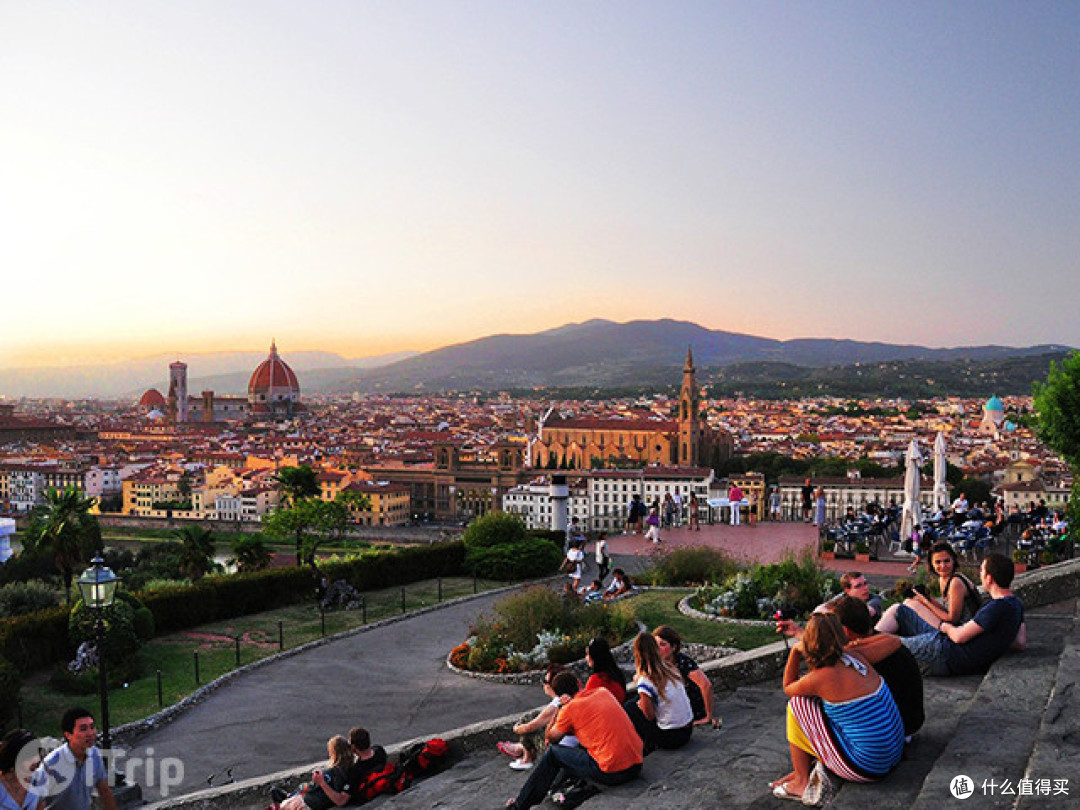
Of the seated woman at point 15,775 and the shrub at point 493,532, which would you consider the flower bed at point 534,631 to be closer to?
the seated woman at point 15,775

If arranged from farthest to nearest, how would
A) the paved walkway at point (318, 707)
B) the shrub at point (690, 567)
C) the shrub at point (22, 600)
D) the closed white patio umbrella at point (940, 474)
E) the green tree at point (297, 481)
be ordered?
the green tree at point (297, 481) → the closed white patio umbrella at point (940, 474) → the shrub at point (22, 600) → the shrub at point (690, 567) → the paved walkway at point (318, 707)

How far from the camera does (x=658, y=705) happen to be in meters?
4.87

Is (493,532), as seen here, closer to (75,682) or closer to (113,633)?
(113,633)

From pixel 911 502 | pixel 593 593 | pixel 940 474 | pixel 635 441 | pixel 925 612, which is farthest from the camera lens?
pixel 635 441

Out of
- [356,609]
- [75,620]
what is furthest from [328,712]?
[356,609]

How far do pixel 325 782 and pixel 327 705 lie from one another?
2.94 meters

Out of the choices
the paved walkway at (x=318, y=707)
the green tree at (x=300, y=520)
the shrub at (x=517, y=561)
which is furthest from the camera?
the green tree at (x=300, y=520)

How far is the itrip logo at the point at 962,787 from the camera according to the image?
3268mm

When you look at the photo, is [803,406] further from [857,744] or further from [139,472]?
[857,744]

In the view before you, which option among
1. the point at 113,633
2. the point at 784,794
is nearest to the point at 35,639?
the point at 113,633

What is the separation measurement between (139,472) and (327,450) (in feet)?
62.9

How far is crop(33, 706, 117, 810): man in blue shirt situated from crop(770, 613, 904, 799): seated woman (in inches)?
119

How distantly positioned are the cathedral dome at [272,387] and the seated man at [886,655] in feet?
447

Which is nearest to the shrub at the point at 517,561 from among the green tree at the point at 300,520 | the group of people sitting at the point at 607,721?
the green tree at the point at 300,520
